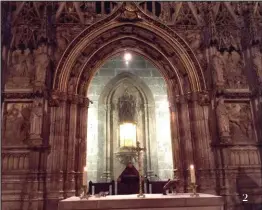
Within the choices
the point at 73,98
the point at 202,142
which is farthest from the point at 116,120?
the point at 202,142

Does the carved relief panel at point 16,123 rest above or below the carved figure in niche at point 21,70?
below

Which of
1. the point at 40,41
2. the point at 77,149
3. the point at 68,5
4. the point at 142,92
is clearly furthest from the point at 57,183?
the point at 142,92

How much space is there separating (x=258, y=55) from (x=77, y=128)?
715 centimetres

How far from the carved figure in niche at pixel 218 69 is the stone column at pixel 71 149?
202 inches

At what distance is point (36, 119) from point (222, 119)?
20.5 ft

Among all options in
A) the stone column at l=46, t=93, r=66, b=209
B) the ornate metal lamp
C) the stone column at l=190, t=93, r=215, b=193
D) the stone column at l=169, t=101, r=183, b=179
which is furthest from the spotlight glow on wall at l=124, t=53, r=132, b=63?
the stone column at l=46, t=93, r=66, b=209

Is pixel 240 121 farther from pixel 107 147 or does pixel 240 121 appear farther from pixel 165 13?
pixel 107 147

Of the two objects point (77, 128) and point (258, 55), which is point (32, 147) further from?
point (258, 55)

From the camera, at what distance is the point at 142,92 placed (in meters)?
15.1

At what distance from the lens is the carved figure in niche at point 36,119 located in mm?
8172

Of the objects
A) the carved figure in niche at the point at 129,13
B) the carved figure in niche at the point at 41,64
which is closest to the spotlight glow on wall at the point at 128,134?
the carved figure in niche at the point at 129,13

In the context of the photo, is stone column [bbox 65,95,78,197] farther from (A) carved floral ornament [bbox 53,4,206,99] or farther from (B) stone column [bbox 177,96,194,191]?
(B) stone column [bbox 177,96,194,191]

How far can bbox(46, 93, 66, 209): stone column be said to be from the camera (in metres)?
8.05

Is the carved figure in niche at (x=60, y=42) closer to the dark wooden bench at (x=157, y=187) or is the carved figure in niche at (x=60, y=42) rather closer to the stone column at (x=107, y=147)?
the stone column at (x=107, y=147)
